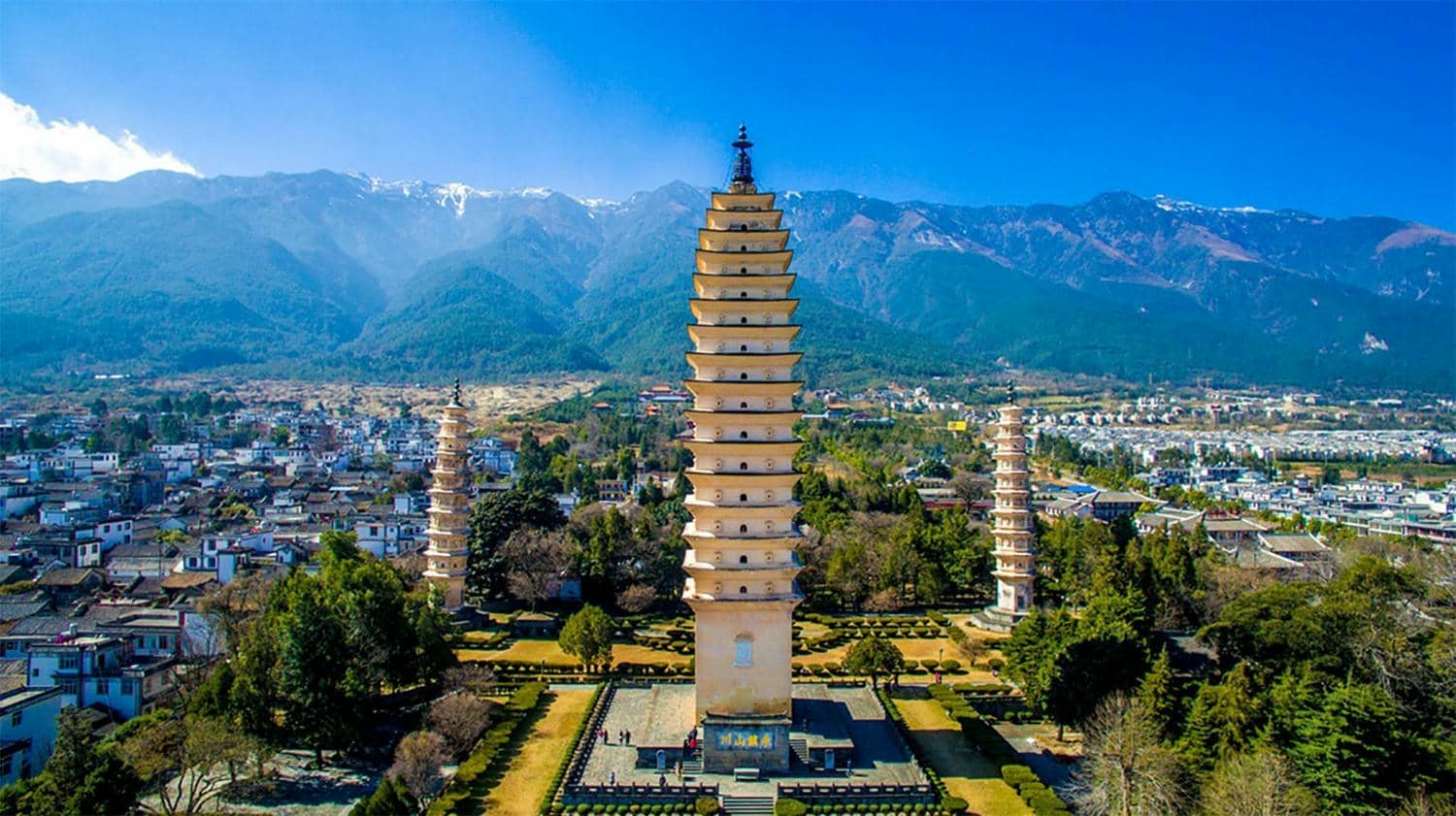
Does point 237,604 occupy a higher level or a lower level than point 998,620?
higher

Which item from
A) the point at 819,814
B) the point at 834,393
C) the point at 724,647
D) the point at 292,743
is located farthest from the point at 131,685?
the point at 834,393

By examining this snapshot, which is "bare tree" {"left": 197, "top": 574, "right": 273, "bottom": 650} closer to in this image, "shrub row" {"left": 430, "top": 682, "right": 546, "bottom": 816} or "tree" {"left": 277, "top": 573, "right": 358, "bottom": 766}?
"tree" {"left": 277, "top": 573, "right": 358, "bottom": 766}

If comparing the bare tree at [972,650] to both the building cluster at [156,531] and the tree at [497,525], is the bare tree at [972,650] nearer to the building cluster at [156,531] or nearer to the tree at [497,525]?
the tree at [497,525]

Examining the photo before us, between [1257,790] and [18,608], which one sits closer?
[1257,790]

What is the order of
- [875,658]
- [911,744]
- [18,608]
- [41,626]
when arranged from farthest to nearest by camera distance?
1. [18,608]
2. [875,658]
3. [41,626]
4. [911,744]

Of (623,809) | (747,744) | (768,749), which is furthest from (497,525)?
(623,809)

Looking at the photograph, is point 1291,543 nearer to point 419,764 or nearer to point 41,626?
point 419,764

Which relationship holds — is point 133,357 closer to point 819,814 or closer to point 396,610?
point 396,610
